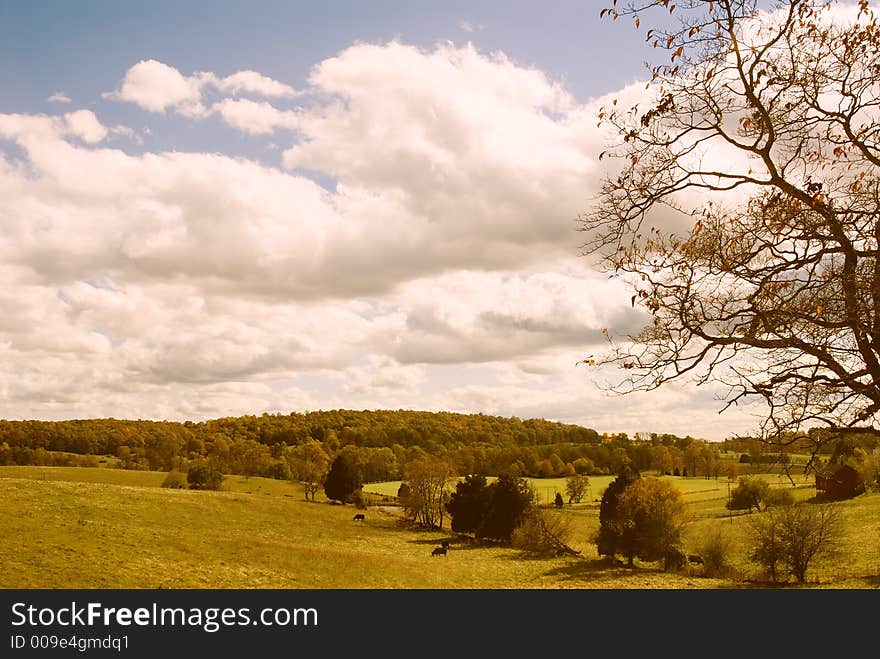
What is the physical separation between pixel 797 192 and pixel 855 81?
1.89 metres

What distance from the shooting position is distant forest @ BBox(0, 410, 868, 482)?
130875mm

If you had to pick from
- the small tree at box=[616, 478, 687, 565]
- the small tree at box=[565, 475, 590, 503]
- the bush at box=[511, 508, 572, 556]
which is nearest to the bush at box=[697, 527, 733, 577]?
the small tree at box=[616, 478, 687, 565]

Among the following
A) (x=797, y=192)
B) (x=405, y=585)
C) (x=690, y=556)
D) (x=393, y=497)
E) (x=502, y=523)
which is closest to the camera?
(x=797, y=192)

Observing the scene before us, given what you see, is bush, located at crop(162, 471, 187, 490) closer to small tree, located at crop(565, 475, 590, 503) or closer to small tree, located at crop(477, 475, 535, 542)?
small tree, located at crop(477, 475, 535, 542)

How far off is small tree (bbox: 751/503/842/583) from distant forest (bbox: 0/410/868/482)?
7017 cm

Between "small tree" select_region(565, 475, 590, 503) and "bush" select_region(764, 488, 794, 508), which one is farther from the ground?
"bush" select_region(764, 488, 794, 508)

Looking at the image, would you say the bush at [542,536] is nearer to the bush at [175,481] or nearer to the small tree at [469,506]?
the small tree at [469,506]

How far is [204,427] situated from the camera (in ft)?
635

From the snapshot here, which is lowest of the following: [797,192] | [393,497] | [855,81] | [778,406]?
[393,497]

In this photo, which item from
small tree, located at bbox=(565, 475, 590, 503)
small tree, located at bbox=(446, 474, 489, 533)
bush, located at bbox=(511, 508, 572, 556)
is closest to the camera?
bush, located at bbox=(511, 508, 572, 556)

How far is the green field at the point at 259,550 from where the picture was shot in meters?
30.1
